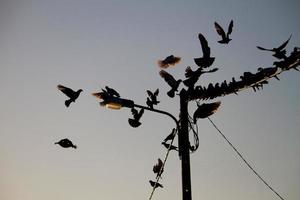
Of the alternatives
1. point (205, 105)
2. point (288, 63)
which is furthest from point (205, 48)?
point (288, 63)

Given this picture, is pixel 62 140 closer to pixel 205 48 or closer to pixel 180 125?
pixel 180 125

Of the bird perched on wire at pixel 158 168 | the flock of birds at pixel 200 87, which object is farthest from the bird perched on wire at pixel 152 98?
the bird perched on wire at pixel 158 168

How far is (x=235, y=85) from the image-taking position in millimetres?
6828

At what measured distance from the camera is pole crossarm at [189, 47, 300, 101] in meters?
5.90

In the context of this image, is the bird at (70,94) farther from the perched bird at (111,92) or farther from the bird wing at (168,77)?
the bird wing at (168,77)

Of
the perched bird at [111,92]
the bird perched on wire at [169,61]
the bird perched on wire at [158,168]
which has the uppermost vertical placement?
the bird perched on wire at [169,61]

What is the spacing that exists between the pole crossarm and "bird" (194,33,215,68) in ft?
1.58

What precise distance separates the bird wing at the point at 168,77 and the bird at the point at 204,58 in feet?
2.34

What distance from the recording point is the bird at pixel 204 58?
673 cm

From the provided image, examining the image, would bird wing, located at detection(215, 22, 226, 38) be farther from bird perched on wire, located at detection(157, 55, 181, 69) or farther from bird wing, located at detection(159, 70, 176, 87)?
bird wing, located at detection(159, 70, 176, 87)

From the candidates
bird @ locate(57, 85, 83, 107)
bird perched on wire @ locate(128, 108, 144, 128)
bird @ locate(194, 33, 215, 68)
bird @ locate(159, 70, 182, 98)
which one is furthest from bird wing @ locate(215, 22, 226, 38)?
bird @ locate(57, 85, 83, 107)

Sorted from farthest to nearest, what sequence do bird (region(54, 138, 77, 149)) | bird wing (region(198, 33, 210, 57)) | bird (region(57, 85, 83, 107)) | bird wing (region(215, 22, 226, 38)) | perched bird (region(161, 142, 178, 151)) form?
bird (region(54, 138, 77, 149)) → perched bird (region(161, 142, 178, 151)) → bird (region(57, 85, 83, 107)) → bird wing (region(215, 22, 226, 38)) → bird wing (region(198, 33, 210, 57))

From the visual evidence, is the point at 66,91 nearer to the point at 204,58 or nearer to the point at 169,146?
the point at 169,146

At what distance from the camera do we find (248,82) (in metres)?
6.63
